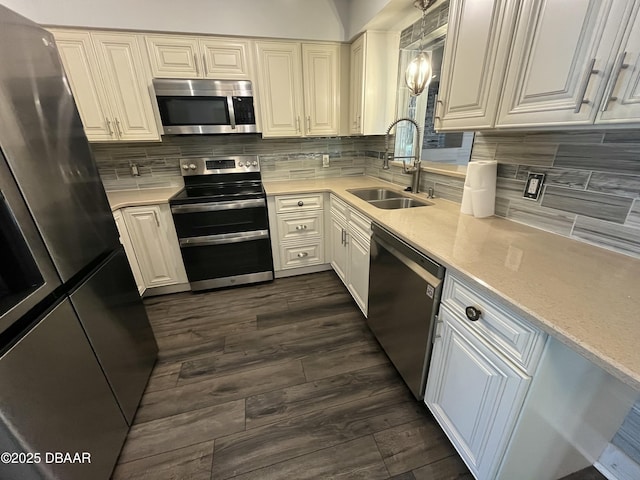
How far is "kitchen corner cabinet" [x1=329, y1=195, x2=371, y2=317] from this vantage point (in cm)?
182

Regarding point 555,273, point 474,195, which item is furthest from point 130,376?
point 474,195

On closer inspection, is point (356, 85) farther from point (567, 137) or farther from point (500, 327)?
point (500, 327)

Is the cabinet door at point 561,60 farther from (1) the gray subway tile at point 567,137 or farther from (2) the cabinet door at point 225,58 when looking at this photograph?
(2) the cabinet door at point 225,58

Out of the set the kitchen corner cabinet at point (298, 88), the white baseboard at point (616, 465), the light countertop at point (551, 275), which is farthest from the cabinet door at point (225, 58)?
the white baseboard at point (616, 465)

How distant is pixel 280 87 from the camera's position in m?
2.39

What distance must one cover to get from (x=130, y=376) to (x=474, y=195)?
6.95 ft

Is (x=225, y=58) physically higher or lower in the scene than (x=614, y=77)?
higher

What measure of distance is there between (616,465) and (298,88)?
3091 mm

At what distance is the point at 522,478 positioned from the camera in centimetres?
94

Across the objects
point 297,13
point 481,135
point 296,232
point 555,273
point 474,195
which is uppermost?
point 297,13

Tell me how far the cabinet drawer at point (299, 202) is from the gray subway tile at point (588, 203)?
1702mm

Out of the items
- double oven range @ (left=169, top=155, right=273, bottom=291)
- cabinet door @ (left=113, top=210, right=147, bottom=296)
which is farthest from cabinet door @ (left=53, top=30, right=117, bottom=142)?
cabinet door @ (left=113, top=210, right=147, bottom=296)

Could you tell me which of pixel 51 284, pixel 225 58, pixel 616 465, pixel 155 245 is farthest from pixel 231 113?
pixel 616 465

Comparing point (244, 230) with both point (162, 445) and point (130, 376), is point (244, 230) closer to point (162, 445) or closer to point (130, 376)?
point (130, 376)
